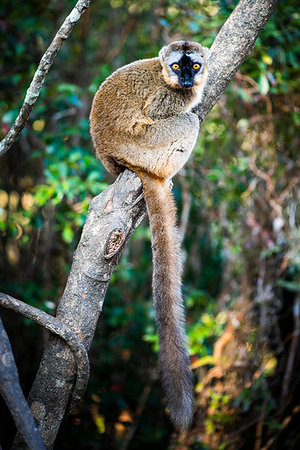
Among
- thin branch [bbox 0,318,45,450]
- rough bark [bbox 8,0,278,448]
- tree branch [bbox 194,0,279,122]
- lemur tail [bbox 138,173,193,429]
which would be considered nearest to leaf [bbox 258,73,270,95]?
tree branch [bbox 194,0,279,122]

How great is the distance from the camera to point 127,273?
18.6ft

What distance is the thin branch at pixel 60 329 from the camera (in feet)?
8.39

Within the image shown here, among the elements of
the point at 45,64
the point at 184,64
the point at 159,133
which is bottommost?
the point at 45,64

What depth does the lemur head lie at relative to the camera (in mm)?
3697

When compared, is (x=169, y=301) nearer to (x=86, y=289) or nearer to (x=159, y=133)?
(x=86, y=289)

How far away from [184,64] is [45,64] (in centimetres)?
151

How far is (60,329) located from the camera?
2562 mm

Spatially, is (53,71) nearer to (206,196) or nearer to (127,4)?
(127,4)

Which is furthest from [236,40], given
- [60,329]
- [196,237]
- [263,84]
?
[196,237]

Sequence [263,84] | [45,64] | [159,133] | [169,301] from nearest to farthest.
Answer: [45,64]
[169,301]
[159,133]
[263,84]

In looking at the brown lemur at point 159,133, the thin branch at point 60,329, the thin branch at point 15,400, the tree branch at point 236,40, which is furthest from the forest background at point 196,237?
the thin branch at point 15,400

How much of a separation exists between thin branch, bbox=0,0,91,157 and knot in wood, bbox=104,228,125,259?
0.85 meters

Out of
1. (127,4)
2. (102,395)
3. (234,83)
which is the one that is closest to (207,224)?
(234,83)

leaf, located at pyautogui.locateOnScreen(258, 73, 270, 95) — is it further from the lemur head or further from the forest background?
the lemur head
